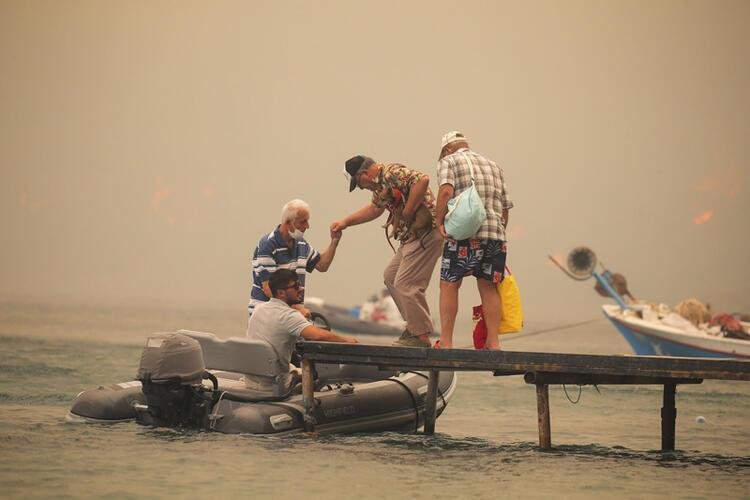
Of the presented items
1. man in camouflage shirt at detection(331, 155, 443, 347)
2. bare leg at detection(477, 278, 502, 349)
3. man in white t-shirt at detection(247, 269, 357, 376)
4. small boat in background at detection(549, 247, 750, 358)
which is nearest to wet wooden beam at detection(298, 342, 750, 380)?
man in white t-shirt at detection(247, 269, 357, 376)

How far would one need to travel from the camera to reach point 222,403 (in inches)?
464

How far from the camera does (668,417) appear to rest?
1339 cm

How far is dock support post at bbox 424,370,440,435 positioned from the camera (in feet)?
44.5

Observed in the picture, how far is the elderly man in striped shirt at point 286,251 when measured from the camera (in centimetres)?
1225

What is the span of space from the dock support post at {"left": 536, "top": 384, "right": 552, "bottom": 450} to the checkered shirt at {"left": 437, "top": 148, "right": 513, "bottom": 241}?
1.48 m

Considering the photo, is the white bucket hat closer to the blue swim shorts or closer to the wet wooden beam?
the blue swim shorts

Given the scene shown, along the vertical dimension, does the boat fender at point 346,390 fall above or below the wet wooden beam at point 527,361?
below

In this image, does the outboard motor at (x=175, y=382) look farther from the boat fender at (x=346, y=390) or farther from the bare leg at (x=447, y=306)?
the bare leg at (x=447, y=306)

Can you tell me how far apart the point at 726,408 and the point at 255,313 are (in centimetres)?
1151

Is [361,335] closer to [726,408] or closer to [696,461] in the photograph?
[726,408]

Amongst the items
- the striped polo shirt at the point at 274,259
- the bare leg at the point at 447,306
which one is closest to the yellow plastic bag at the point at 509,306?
the bare leg at the point at 447,306

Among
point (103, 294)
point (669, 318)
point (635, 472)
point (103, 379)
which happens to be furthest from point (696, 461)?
point (103, 294)

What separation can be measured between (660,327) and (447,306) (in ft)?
52.6

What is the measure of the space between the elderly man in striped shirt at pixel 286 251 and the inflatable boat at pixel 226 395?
23.9 inches
